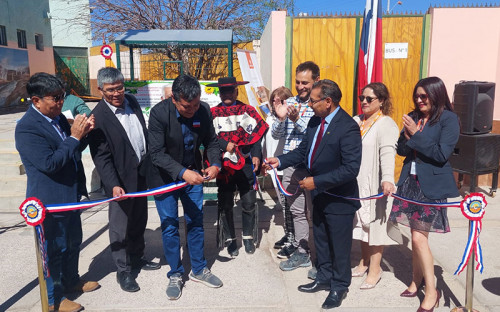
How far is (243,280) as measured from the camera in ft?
12.2

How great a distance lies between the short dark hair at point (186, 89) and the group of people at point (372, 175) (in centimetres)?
94

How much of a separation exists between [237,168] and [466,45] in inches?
202

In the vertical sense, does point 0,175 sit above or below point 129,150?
below

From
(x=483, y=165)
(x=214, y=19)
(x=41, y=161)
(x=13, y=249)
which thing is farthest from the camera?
(x=214, y=19)

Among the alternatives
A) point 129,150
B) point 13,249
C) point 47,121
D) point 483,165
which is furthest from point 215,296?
point 483,165

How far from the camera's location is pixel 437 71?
6898mm

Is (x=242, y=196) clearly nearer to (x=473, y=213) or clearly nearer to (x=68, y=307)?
(x=68, y=307)

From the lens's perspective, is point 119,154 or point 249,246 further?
point 249,246

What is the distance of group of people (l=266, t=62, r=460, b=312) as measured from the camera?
115 inches

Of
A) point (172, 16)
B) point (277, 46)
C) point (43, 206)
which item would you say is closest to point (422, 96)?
point (43, 206)

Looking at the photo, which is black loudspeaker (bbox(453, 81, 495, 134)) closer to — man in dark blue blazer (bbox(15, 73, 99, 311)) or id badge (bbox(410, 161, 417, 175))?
id badge (bbox(410, 161, 417, 175))

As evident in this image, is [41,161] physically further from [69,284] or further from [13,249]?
[13,249]

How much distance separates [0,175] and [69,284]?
4.32 metres

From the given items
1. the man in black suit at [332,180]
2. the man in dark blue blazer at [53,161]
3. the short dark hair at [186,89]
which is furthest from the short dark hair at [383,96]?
the man in dark blue blazer at [53,161]
